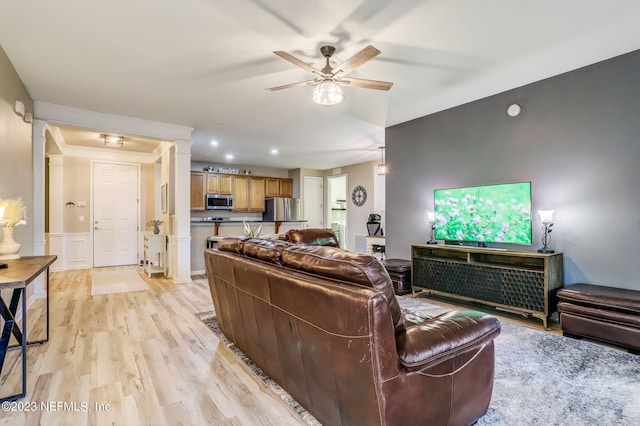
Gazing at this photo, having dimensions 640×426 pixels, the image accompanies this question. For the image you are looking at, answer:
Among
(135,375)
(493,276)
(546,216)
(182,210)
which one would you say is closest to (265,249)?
(135,375)

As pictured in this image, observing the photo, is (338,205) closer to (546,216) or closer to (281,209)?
(281,209)

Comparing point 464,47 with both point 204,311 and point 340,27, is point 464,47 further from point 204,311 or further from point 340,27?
point 204,311

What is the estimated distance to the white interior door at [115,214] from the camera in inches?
269

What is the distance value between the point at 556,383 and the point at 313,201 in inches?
307

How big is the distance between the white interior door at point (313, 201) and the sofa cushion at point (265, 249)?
23.2ft

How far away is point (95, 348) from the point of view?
106 inches

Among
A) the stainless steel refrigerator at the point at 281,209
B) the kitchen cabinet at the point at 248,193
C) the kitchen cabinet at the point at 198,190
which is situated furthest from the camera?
the stainless steel refrigerator at the point at 281,209

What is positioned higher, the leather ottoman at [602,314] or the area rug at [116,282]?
the leather ottoman at [602,314]

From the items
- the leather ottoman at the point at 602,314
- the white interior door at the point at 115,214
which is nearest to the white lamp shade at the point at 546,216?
the leather ottoman at the point at 602,314

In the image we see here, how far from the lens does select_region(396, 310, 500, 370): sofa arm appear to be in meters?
1.28

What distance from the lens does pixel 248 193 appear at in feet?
28.1

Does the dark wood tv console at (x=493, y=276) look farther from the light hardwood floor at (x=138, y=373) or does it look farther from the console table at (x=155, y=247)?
the console table at (x=155, y=247)

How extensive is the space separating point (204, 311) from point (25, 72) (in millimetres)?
3093

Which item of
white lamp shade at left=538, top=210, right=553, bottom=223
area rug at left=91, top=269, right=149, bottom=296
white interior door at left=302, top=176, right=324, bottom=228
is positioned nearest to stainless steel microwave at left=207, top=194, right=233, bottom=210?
white interior door at left=302, top=176, right=324, bottom=228
